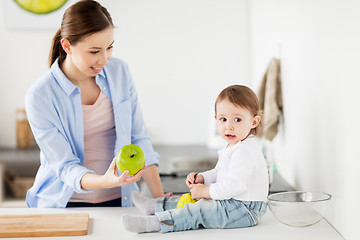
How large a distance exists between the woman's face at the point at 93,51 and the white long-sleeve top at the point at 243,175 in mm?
443

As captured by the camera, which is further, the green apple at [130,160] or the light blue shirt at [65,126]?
the light blue shirt at [65,126]

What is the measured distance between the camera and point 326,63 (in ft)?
4.50

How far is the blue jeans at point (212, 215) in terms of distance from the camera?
123 centimetres

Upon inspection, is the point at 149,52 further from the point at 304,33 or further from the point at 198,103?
the point at 304,33

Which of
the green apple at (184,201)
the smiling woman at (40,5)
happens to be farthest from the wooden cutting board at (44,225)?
the smiling woman at (40,5)

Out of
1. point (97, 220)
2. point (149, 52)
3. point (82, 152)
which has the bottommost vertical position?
point (97, 220)

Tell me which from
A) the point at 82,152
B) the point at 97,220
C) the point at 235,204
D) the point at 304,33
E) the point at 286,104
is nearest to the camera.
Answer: the point at 235,204

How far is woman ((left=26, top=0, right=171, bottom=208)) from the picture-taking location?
139 centimetres

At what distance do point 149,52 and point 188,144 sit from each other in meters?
0.65

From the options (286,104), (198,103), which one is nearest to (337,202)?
(286,104)

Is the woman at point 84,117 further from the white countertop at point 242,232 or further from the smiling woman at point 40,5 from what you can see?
the smiling woman at point 40,5

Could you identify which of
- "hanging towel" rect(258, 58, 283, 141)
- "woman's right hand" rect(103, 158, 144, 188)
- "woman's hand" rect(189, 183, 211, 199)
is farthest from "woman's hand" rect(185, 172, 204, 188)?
"hanging towel" rect(258, 58, 283, 141)

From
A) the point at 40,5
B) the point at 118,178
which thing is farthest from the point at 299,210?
the point at 40,5

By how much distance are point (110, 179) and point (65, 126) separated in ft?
0.92
